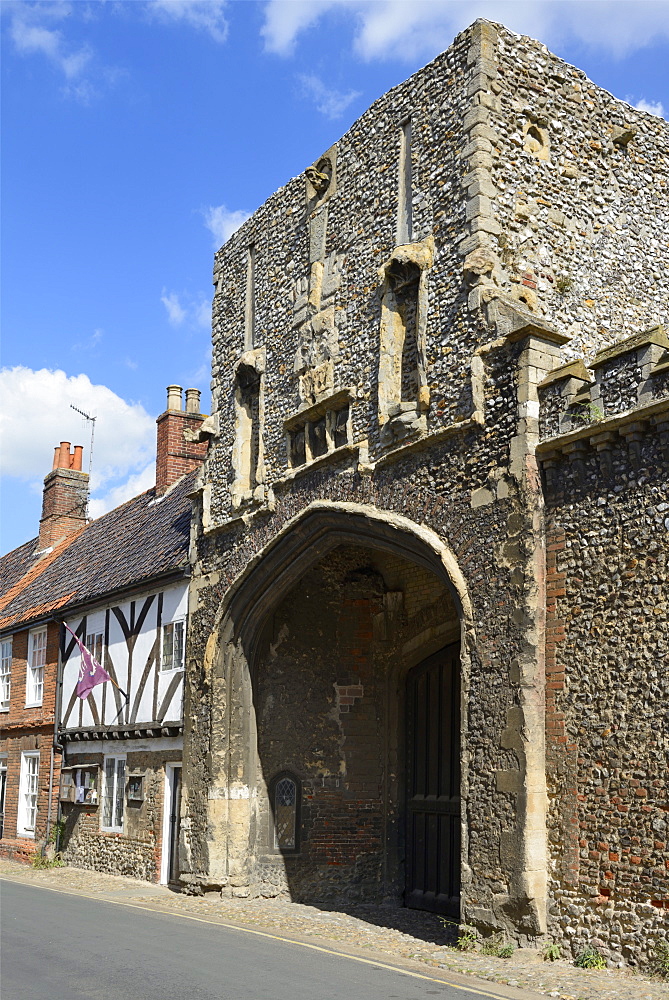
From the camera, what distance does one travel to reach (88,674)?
1664 centimetres

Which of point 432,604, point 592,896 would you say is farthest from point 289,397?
point 592,896

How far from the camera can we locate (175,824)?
1443cm

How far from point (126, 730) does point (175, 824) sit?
192 cm

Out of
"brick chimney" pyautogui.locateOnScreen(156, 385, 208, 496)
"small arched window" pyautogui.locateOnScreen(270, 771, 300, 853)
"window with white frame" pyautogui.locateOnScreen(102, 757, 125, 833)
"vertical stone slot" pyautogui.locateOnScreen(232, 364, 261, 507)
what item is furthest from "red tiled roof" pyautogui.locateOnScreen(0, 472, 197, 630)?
"small arched window" pyautogui.locateOnScreen(270, 771, 300, 853)

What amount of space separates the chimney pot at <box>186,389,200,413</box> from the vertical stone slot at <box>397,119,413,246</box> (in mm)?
9616

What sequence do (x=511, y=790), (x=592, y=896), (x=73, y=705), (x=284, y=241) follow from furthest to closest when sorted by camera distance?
(x=73, y=705), (x=284, y=241), (x=511, y=790), (x=592, y=896)

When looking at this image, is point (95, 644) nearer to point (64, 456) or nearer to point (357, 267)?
point (64, 456)

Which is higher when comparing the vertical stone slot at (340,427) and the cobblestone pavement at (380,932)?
the vertical stone slot at (340,427)

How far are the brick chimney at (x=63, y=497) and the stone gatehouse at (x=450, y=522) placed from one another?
10.7m

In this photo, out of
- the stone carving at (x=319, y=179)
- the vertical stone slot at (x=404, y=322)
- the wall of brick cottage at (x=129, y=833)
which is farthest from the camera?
the wall of brick cottage at (x=129, y=833)

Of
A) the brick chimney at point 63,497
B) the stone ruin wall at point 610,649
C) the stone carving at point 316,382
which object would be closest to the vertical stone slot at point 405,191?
the stone carving at point 316,382

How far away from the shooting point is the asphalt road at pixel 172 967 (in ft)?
23.7

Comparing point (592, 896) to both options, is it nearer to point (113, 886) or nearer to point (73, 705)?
point (113, 886)

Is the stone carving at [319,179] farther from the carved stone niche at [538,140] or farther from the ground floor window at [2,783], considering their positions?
the ground floor window at [2,783]
